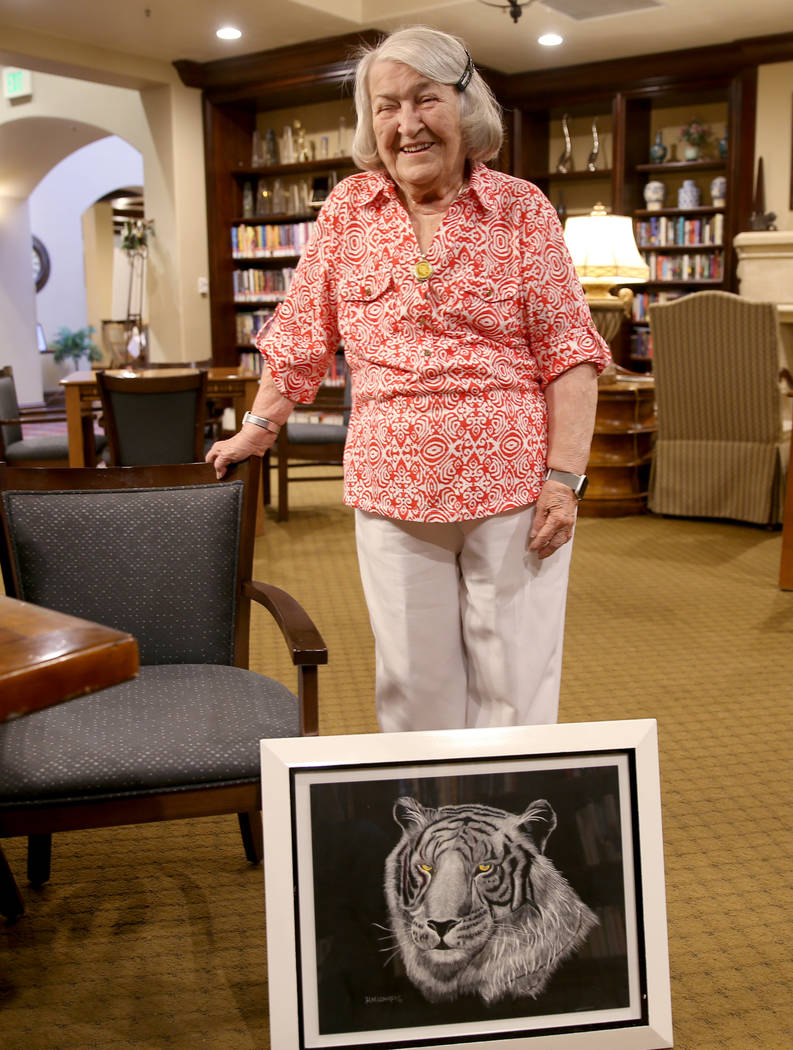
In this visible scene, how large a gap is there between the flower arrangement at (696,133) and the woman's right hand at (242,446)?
22.6ft

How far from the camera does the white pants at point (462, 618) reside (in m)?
1.71

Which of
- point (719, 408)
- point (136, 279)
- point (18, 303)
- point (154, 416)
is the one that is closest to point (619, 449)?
point (719, 408)

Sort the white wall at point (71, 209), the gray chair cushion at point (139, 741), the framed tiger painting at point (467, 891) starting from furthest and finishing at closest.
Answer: the white wall at point (71, 209) < the gray chair cushion at point (139, 741) < the framed tiger painting at point (467, 891)

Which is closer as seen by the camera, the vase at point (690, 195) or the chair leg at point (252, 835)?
the chair leg at point (252, 835)

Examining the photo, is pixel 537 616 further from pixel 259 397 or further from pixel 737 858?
pixel 737 858

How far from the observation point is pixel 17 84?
945cm

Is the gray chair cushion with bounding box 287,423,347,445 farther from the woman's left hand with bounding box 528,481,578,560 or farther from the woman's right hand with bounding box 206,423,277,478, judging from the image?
the woman's left hand with bounding box 528,481,578,560

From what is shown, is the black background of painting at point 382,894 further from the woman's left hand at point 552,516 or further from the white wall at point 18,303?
the white wall at point 18,303

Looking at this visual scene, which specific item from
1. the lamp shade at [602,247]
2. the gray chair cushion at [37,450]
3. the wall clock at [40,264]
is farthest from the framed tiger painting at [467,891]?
the wall clock at [40,264]

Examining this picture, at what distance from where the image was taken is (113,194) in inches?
696

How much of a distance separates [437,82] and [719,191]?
6.76m

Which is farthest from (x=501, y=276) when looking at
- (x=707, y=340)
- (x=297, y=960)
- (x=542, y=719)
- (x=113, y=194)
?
(x=113, y=194)

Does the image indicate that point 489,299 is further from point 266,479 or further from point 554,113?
point 554,113

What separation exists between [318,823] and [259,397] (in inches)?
31.6
